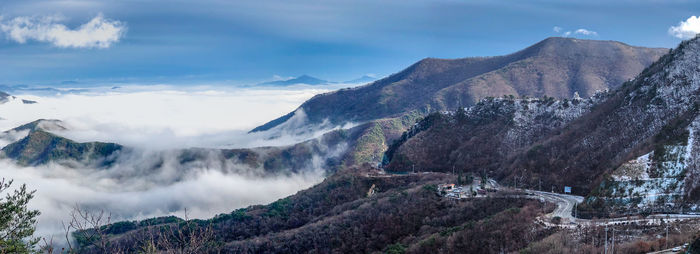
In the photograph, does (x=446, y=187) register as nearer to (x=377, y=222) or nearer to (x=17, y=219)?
(x=377, y=222)

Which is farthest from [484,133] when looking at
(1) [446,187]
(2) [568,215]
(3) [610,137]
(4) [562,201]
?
(2) [568,215]

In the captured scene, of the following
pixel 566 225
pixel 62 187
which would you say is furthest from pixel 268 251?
pixel 62 187

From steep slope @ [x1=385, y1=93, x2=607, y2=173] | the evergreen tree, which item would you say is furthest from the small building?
the evergreen tree

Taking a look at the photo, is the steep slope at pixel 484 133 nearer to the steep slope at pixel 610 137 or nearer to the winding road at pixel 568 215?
the steep slope at pixel 610 137

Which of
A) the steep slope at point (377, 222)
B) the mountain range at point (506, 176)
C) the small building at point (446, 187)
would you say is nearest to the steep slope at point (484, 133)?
the mountain range at point (506, 176)

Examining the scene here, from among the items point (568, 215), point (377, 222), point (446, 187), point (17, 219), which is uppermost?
point (17, 219)

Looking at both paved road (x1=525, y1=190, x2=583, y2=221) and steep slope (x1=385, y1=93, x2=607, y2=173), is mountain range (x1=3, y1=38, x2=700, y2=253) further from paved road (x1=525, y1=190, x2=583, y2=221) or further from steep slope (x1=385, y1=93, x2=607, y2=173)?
paved road (x1=525, y1=190, x2=583, y2=221)

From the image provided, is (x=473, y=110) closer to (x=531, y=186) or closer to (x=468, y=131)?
(x=468, y=131)

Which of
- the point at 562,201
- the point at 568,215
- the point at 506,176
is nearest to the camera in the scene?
the point at 568,215
